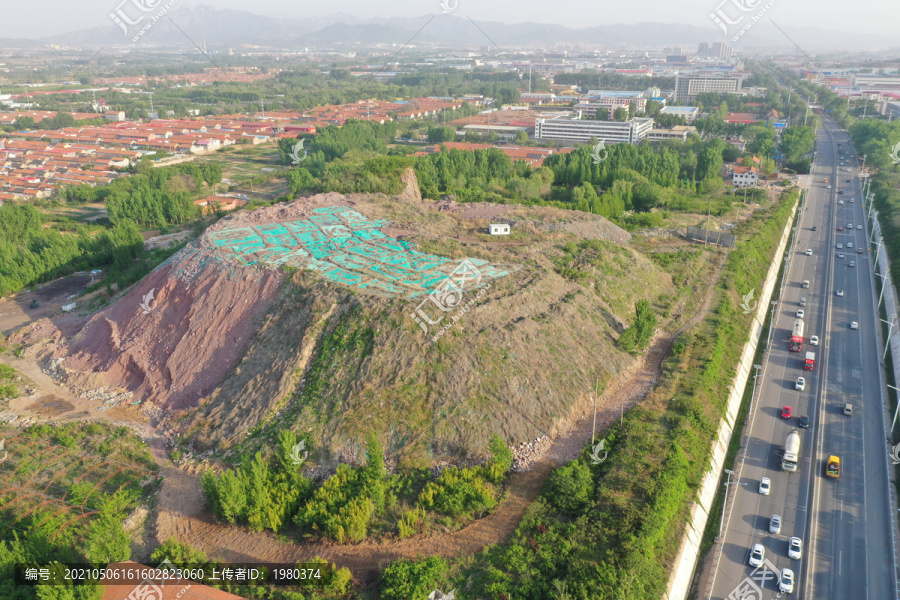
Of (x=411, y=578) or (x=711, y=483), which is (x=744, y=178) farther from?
(x=411, y=578)

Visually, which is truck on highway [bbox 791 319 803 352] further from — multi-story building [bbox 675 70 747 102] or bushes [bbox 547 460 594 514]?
multi-story building [bbox 675 70 747 102]

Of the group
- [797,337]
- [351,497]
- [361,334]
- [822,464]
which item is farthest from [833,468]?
[361,334]

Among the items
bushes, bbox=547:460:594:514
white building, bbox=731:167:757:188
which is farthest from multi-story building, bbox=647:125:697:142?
bushes, bbox=547:460:594:514

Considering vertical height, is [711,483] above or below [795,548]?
above

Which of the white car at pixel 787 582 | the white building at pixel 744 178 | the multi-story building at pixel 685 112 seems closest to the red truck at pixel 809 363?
the white car at pixel 787 582

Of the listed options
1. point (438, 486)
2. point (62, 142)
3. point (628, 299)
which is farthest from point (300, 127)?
point (438, 486)
